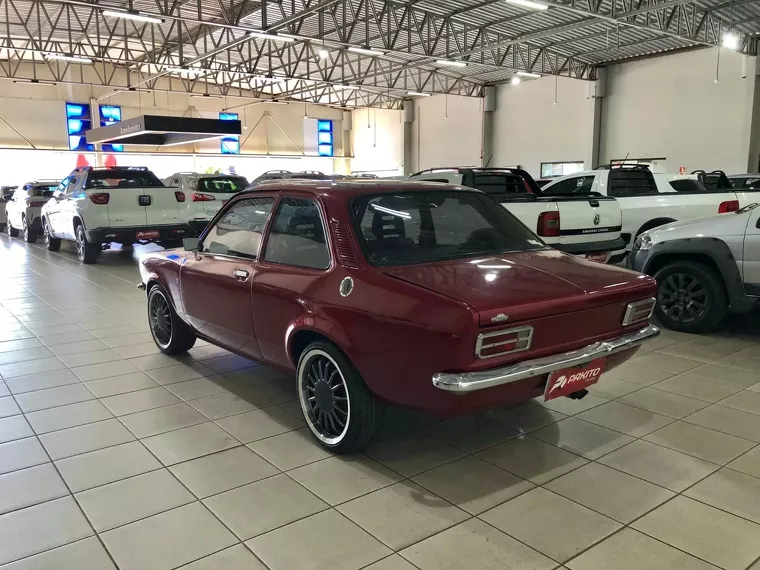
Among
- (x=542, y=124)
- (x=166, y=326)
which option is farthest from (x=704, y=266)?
(x=542, y=124)

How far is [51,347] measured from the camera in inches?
242

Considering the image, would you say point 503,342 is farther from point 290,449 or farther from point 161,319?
point 161,319

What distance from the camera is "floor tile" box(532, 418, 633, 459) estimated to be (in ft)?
12.1

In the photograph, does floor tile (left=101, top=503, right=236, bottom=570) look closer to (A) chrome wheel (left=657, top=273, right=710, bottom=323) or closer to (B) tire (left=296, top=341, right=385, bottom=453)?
(B) tire (left=296, top=341, right=385, bottom=453)

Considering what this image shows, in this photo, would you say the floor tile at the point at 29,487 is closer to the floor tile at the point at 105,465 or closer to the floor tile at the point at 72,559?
the floor tile at the point at 105,465

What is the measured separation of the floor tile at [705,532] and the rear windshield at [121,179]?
36.0 feet

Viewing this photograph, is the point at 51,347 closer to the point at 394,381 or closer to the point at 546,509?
the point at 394,381

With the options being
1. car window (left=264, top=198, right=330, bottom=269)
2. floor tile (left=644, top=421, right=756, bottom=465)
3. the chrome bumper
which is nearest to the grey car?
floor tile (left=644, top=421, right=756, bottom=465)

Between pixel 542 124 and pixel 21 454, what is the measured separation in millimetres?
22495

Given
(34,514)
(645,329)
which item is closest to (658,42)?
(645,329)

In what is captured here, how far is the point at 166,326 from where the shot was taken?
570 centimetres

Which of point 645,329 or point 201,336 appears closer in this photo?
point 645,329

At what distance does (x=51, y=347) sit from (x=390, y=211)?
168 inches

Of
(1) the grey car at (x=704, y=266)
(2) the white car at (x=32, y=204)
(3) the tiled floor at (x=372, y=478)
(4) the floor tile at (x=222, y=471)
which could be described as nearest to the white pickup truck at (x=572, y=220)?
(1) the grey car at (x=704, y=266)
